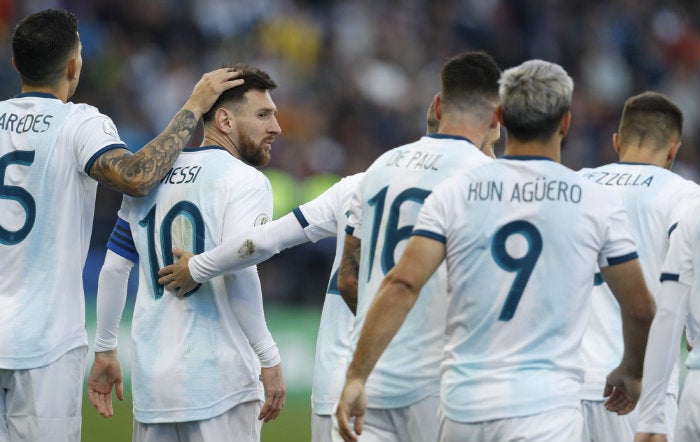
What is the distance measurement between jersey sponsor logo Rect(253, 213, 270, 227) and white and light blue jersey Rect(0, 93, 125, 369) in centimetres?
76

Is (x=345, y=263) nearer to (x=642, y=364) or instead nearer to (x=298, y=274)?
(x=642, y=364)

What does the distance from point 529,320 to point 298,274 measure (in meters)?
9.89

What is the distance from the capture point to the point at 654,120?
7.12 meters

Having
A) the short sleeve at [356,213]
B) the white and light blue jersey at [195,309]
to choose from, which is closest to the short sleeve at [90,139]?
the white and light blue jersey at [195,309]

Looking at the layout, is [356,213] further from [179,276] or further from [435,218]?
[179,276]

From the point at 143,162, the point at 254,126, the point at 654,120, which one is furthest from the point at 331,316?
the point at 654,120

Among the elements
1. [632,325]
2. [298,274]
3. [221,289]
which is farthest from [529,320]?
[298,274]

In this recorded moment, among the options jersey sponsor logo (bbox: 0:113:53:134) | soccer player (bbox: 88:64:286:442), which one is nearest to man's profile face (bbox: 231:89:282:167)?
soccer player (bbox: 88:64:286:442)

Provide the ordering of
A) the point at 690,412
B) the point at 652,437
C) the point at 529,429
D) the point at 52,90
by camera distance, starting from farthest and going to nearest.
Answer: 1. the point at 52,90
2. the point at 652,437
3. the point at 690,412
4. the point at 529,429

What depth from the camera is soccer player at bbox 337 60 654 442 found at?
16.0 ft

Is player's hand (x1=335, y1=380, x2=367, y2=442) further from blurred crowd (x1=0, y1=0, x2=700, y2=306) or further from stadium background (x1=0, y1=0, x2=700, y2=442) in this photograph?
blurred crowd (x1=0, y1=0, x2=700, y2=306)

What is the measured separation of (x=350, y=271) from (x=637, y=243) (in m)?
1.89

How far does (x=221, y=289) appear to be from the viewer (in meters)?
6.26

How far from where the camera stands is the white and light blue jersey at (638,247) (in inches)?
270
